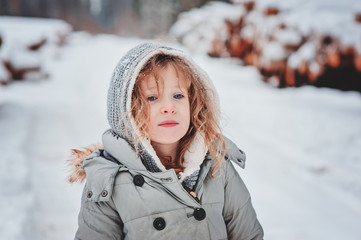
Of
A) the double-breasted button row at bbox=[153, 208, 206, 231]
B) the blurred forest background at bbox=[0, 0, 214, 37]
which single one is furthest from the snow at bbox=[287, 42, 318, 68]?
the blurred forest background at bbox=[0, 0, 214, 37]

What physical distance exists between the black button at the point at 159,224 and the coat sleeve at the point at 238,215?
35cm

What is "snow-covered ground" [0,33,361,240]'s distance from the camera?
204cm

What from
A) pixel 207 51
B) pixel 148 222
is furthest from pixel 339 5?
pixel 207 51

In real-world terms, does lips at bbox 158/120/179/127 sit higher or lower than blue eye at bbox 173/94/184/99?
lower

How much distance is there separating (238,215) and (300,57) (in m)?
4.33

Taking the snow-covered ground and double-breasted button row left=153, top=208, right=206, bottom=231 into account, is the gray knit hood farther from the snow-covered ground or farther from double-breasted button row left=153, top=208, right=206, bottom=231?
the snow-covered ground

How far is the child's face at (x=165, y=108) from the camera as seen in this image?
1212mm

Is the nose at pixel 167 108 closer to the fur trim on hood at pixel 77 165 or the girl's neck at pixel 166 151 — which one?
the girl's neck at pixel 166 151

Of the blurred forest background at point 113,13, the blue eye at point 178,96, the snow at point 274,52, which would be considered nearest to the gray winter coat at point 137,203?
the blue eye at point 178,96

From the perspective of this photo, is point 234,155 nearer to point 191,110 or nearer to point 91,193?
point 191,110

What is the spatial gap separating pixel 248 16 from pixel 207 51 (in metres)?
2.86

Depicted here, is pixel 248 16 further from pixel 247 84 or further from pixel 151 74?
pixel 151 74

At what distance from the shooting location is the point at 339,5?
4633mm

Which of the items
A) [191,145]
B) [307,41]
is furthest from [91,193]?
[307,41]
